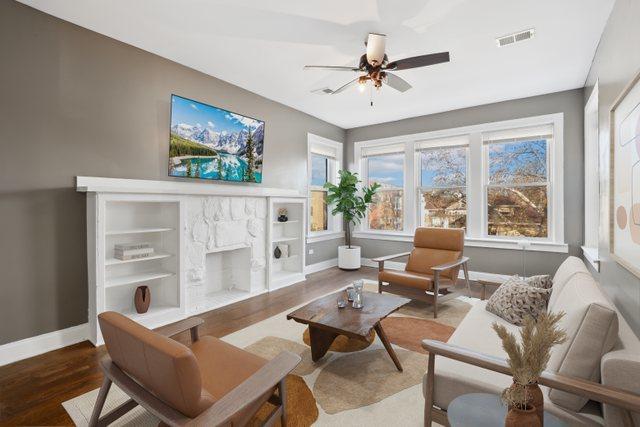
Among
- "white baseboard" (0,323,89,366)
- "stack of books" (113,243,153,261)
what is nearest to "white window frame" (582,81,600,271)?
"stack of books" (113,243,153,261)

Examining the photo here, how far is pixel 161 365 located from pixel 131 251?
236 cm

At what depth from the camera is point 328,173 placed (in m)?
6.29

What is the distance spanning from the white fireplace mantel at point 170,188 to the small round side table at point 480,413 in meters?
3.01

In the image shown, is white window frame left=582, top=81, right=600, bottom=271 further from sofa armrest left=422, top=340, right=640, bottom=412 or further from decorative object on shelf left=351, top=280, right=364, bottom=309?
sofa armrest left=422, top=340, right=640, bottom=412

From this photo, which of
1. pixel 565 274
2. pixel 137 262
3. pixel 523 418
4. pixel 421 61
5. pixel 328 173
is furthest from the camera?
pixel 328 173

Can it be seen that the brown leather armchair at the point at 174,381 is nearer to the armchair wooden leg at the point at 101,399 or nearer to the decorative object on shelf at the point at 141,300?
the armchair wooden leg at the point at 101,399

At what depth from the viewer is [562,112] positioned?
4.32 metres

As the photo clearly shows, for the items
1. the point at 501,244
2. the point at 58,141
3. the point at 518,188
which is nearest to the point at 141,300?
the point at 58,141

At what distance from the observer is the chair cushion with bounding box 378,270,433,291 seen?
3467mm

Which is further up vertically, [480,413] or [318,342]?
[480,413]

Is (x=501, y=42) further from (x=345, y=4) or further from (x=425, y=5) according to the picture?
(x=345, y=4)

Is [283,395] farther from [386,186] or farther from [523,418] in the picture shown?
[386,186]

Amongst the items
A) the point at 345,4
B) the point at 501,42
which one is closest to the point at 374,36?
the point at 345,4

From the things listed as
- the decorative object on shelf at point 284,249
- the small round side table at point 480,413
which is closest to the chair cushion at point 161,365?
the small round side table at point 480,413
